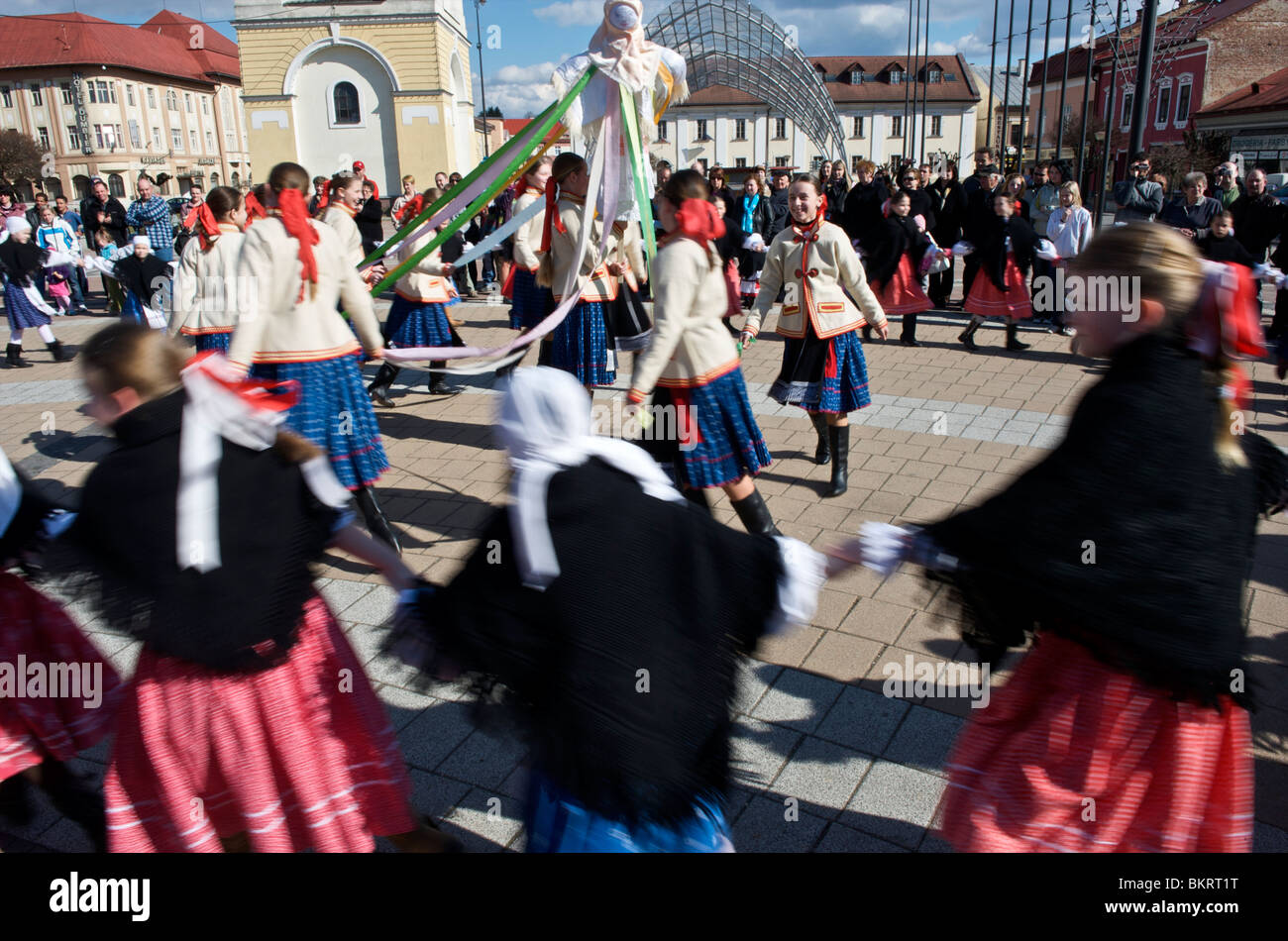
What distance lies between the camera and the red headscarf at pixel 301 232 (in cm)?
425

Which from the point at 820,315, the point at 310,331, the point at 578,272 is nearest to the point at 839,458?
the point at 820,315

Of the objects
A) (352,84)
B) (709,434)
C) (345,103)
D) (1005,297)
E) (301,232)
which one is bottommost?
(709,434)

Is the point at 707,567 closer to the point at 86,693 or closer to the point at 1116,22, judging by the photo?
the point at 86,693

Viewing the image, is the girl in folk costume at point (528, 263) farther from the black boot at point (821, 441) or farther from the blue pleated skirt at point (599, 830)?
the blue pleated skirt at point (599, 830)

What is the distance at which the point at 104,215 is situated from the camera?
1230cm

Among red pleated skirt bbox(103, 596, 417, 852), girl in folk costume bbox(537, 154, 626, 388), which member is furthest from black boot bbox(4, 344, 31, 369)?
red pleated skirt bbox(103, 596, 417, 852)

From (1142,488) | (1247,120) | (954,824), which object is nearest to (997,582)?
(1142,488)

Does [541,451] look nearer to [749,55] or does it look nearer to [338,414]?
[338,414]

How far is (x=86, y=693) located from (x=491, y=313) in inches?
394

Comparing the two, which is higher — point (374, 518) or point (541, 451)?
point (541, 451)

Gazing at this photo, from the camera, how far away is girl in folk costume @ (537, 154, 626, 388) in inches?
212

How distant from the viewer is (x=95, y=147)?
5322 cm

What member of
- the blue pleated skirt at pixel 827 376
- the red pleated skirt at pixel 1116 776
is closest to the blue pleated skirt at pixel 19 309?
the blue pleated skirt at pixel 827 376

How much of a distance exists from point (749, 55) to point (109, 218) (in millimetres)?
26856
